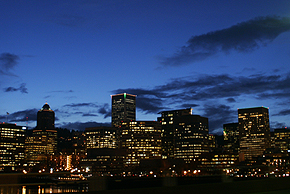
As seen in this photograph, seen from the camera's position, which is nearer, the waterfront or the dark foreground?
the waterfront

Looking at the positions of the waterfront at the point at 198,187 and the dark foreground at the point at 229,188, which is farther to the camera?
the dark foreground at the point at 229,188

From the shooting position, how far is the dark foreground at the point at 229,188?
17.0 m

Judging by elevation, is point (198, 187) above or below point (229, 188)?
above

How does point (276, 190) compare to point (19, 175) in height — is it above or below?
below

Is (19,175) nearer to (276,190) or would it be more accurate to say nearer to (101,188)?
(101,188)

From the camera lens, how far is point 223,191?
63.4 ft

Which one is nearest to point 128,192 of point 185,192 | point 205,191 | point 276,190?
point 185,192

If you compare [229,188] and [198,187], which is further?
[229,188]

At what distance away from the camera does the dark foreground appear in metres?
17.0

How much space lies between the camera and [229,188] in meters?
19.6

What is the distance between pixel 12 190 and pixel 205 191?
953 cm

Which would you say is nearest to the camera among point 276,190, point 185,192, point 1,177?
point 1,177

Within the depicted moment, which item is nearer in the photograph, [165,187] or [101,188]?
[101,188]

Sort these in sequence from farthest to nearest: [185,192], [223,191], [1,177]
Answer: [223,191]
[185,192]
[1,177]
